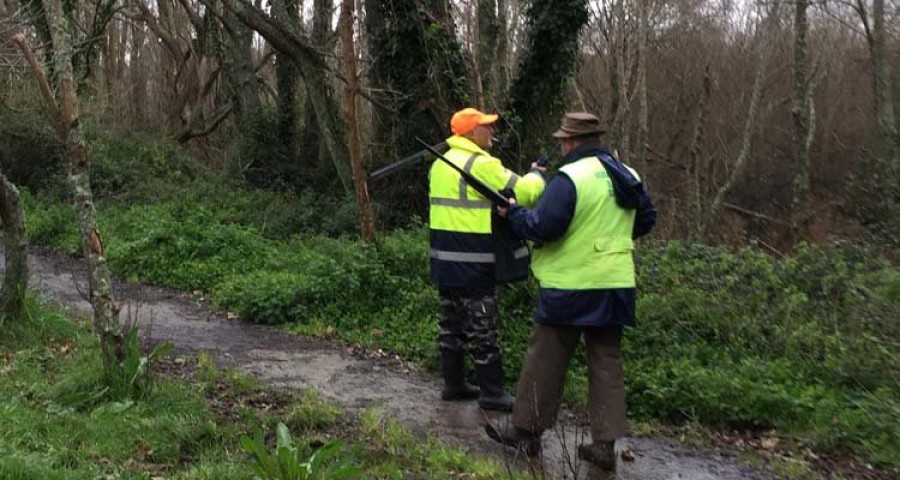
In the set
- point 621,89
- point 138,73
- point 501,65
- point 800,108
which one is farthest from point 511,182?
point 138,73

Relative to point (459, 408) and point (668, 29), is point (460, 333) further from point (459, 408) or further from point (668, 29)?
point (668, 29)

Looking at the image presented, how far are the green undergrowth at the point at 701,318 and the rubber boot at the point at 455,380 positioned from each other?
1.83 ft

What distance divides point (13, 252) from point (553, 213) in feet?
17.5

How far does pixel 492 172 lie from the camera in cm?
577

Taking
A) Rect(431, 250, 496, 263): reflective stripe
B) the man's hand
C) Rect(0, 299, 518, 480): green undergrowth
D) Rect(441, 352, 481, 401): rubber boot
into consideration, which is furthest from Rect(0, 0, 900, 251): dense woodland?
Rect(441, 352, 481, 401): rubber boot

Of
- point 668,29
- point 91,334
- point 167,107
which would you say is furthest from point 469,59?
point 167,107

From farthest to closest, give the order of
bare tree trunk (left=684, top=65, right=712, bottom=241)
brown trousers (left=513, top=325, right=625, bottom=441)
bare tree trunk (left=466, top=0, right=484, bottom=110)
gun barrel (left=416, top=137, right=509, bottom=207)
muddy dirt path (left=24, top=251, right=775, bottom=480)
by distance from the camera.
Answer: bare tree trunk (left=684, top=65, right=712, bottom=241) < bare tree trunk (left=466, top=0, right=484, bottom=110) < gun barrel (left=416, top=137, right=509, bottom=207) < muddy dirt path (left=24, top=251, right=775, bottom=480) < brown trousers (left=513, top=325, right=625, bottom=441)

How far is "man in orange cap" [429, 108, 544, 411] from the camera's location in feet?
19.4

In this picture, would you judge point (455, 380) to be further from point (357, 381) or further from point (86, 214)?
point (86, 214)

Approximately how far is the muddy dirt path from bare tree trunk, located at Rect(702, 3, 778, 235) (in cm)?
1538

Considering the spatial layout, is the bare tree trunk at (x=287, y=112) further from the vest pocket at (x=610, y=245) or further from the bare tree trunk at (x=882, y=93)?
the vest pocket at (x=610, y=245)

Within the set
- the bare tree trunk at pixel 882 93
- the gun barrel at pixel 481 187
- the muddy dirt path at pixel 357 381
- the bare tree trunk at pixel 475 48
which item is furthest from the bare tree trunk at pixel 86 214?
the bare tree trunk at pixel 882 93

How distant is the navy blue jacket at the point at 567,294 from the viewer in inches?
189

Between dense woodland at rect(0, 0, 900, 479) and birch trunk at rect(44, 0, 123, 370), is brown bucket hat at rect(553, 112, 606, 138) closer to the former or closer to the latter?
dense woodland at rect(0, 0, 900, 479)
